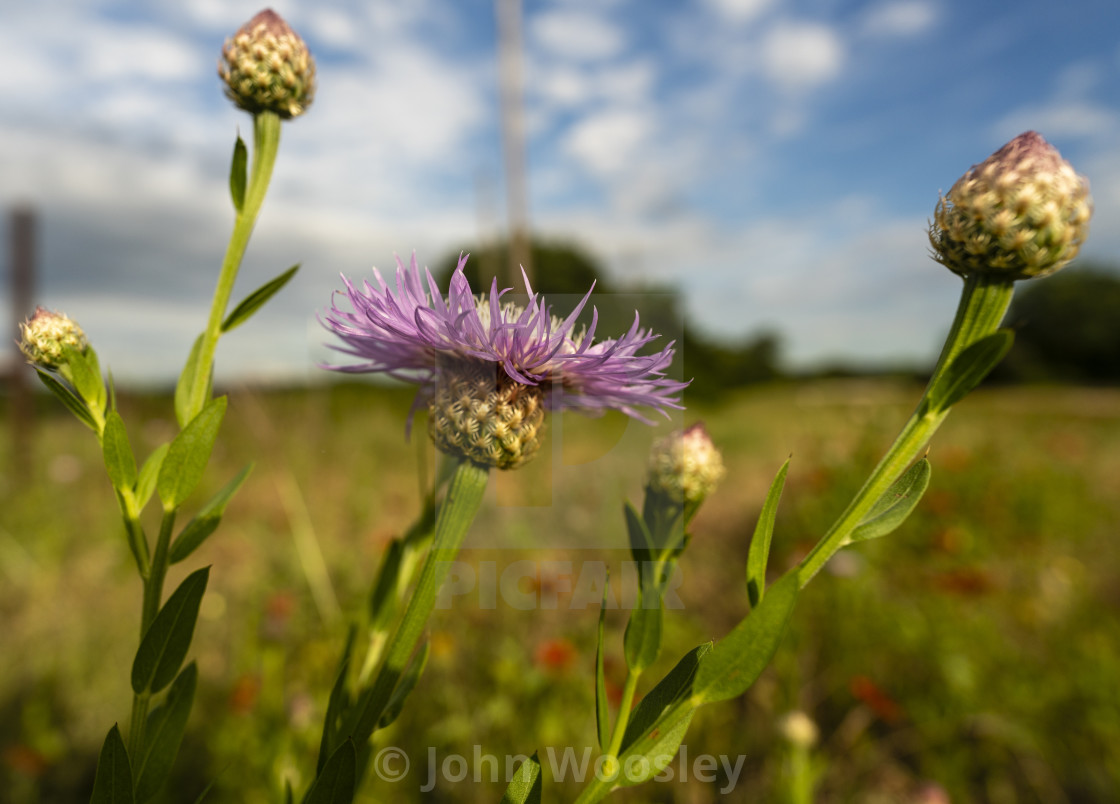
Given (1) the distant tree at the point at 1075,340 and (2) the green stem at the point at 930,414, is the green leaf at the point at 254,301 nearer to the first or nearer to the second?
(2) the green stem at the point at 930,414

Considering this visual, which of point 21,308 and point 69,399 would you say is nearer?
point 69,399

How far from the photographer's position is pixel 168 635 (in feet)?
1.92

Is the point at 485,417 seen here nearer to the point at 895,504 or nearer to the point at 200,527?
the point at 200,527

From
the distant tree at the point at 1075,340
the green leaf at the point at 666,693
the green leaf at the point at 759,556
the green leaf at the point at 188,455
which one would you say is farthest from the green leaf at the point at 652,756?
the distant tree at the point at 1075,340

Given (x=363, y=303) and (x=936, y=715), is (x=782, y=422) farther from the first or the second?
(x=363, y=303)

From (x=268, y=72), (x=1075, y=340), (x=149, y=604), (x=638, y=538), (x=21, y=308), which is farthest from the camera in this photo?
(x=1075, y=340)

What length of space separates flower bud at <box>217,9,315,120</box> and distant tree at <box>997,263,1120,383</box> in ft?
81.7

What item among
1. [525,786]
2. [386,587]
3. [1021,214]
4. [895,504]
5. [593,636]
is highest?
[1021,214]

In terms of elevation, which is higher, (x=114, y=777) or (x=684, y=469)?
(x=684, y=469)

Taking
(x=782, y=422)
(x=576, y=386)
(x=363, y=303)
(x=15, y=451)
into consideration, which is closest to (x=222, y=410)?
(x=363, y=303)

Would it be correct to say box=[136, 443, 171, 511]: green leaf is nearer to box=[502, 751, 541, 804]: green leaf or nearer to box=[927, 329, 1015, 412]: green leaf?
box=[502, 751, 541, 804]: green leaf

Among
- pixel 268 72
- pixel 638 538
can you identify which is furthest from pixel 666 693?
pixel 268 72

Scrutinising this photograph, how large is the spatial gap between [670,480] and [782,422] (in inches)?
396

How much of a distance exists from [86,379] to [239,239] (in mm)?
215
